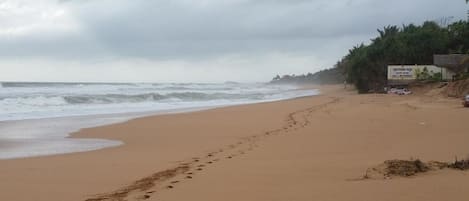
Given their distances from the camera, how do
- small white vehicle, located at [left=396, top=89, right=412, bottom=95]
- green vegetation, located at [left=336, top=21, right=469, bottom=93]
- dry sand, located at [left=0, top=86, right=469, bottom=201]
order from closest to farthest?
dry sand, located at [left=0, top=86, right=469, bottom=201], small white vehicle, located at [left=396, top=89, right=412, bottom=95], green vegetation, located at [left=336, top=21, right=469, bottom=93]

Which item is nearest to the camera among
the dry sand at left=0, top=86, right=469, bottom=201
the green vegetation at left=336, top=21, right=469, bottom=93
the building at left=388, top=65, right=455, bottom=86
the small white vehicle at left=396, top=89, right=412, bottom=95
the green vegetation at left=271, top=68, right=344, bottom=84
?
the dry sand at left=0, top=86, right=469, bottom=201

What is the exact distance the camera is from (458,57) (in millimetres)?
34406

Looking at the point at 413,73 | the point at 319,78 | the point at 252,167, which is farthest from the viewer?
the point at 319,78

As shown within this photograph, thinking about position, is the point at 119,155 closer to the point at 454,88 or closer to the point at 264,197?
the point at 264,197

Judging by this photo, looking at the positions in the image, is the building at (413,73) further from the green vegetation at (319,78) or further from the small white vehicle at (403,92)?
the green vegetation at (319,78)

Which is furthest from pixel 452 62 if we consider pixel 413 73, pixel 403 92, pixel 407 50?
pixel 407 50

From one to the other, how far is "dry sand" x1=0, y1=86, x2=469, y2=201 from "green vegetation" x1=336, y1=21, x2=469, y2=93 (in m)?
28.9

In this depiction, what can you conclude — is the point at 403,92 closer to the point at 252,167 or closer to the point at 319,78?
the point at 252,167

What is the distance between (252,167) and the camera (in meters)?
7.23

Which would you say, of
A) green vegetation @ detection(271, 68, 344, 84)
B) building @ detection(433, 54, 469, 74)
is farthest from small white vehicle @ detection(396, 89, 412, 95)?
green vegetation @ detection(271, 68, 344, 84)

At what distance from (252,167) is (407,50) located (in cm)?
3658

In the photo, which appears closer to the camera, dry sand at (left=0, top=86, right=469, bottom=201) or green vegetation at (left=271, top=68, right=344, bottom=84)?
dry sand at (left=0, top=86, right=469, bottom=201)

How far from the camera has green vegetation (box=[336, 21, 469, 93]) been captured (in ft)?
130

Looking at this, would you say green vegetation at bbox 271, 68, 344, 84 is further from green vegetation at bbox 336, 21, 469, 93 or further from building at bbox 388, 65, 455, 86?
building at bbox 388, 65, 455, 86
